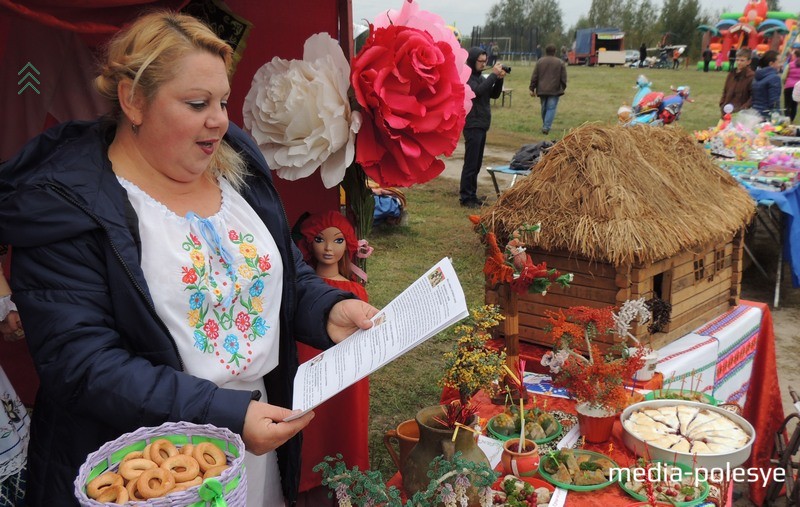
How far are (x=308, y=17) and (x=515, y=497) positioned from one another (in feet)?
5.92

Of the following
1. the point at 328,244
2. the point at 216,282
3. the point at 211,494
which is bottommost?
the point at 328,244

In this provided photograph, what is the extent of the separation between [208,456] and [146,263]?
460 millimetres

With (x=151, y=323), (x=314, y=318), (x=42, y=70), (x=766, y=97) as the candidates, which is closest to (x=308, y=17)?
(x=42, y=70)

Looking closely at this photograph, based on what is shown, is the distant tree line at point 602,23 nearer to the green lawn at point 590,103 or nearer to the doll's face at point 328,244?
the green lawn at point 590,103

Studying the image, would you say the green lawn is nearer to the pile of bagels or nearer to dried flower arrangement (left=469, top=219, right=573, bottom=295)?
dried flower arrangement (left=469, top=219, right=573, bottom=295)

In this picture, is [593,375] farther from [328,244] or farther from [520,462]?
[328,244]

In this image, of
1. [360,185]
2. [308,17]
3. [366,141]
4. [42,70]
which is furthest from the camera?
[308,17]

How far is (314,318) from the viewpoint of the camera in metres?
1.64

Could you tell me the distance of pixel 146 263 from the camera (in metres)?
1.31

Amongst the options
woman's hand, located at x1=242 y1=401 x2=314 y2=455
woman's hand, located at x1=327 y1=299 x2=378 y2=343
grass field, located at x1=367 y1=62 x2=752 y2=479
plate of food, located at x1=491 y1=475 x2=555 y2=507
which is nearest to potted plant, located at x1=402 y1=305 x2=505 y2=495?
plate of food, located at x1=491 y1=475 x2=555 y2=507

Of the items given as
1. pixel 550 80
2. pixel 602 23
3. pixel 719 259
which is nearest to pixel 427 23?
pixel 719 259

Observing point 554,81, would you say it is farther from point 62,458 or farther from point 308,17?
point 62,458

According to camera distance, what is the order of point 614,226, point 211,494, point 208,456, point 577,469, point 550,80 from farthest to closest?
1. point 550,80
2. point 614,226
3. point 577,469
4. point 208,456
5. point 211,494

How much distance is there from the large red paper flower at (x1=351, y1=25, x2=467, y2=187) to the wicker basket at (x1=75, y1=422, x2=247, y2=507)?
3.34 ft
